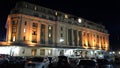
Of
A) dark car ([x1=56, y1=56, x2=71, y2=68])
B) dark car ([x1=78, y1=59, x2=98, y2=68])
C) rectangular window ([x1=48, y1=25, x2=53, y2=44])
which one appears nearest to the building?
rectangular window ([x1=48, y1=25, x2=53, y2=44])

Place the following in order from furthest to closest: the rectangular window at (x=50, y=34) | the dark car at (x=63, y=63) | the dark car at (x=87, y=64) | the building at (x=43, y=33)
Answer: the rectangular window at (x=50, y=34) → the building at (x=43, y=33) → the dark car at (x=63, y=63) → the dark car at (x=87, y=64)

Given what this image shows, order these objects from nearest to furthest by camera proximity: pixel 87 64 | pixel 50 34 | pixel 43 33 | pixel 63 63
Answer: pixel 87 64 < pixel 63 63 < pixel 43 33 < pixel 50 34

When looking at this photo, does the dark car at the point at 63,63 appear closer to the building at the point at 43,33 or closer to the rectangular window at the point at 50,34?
the building at the point at 43,33

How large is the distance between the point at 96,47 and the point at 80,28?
64.1 ft

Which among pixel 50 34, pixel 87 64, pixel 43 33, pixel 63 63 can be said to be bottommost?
pixel 63 63

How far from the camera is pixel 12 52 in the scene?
5538 cm

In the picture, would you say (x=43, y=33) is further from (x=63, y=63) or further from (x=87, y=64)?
(x=87, y=64)

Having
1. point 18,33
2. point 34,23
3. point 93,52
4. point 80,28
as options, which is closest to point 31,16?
point 34,23

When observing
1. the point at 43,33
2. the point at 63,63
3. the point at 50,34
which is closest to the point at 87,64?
the point at 63,63

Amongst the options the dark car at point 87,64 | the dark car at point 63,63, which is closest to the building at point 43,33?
the dark car at point 63,63

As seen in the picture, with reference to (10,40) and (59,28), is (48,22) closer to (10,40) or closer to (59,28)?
(59,28)

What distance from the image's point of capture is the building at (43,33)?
5909cm

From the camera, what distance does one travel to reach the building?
194 ft

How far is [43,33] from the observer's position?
6762cm
